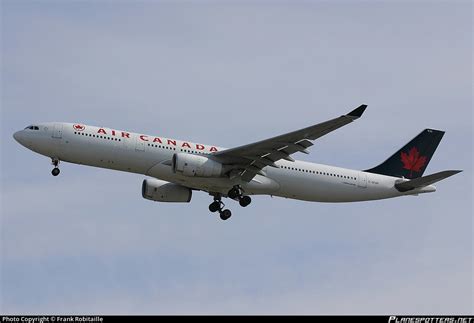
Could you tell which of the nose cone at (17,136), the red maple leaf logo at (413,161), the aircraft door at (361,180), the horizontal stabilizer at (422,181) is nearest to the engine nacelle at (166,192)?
the nose cone at (17,136)

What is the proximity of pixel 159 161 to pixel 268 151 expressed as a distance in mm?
5637

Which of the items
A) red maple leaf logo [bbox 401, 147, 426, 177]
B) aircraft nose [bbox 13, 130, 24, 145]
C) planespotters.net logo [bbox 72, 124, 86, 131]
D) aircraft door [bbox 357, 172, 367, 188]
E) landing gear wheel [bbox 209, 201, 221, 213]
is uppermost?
aircraft nose [bbox 13, 130, 24, 145]

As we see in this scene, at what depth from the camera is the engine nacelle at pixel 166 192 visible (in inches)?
2016


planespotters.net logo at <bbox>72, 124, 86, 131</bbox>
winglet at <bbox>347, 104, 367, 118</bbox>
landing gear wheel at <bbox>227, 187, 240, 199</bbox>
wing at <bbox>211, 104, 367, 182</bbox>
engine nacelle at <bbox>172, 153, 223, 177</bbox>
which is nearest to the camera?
winglet at <bbox>347, 104, 367, 118</bbox>

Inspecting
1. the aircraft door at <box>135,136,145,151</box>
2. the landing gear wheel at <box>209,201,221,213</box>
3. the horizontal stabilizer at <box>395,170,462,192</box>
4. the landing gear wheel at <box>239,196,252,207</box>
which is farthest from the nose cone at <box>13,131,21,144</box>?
the horizontal stabilizer at <box>395,170,462,192</box>

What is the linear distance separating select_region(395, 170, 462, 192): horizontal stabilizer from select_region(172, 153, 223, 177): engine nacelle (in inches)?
444

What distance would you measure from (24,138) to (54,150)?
1.93 metres

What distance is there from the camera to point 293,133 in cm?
4444

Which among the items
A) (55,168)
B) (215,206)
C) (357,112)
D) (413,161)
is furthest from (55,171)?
(413,161)

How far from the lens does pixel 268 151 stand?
4659cm

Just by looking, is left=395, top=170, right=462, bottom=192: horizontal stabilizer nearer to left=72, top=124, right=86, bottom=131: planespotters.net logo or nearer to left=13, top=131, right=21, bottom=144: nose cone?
left=72, top=124, right=86, bottom=131: planespotters.net logo

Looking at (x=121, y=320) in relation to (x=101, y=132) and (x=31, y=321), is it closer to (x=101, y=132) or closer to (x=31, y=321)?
(x=31, y=321)

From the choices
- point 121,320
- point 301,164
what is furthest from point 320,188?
point 121,320

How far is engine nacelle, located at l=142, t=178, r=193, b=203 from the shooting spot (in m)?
51.2
